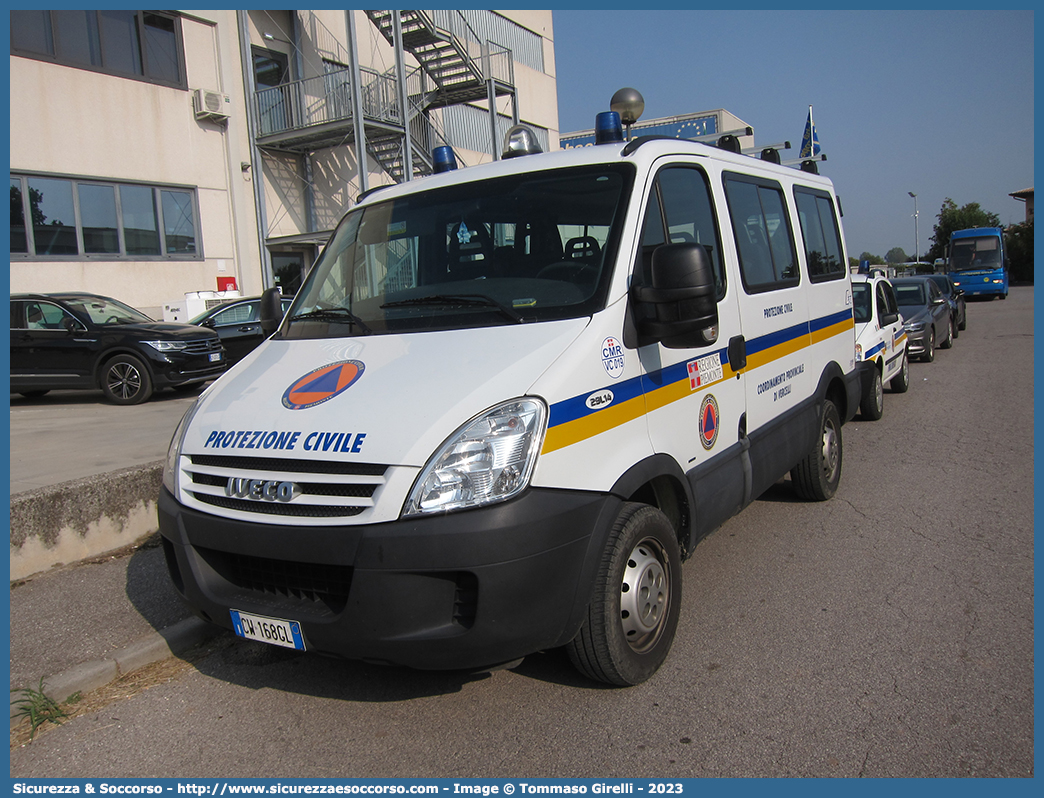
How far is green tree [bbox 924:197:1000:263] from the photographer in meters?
61.9

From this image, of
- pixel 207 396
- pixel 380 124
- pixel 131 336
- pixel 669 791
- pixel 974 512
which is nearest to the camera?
pixel 669 791

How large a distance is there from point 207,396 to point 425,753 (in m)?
1.83

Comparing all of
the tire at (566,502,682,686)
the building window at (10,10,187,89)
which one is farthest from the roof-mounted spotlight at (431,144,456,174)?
the building window at (10,10,187,89)

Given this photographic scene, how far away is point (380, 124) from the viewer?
1802 centimetres

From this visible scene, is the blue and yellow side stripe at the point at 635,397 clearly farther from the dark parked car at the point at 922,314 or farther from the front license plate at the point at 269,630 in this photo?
the dark parked car at the point at 922,314

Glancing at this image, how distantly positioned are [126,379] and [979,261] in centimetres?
3477

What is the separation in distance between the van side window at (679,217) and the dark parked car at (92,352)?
946 centimetres

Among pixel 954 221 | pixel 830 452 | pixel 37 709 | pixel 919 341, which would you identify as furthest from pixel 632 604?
pixel 954 221

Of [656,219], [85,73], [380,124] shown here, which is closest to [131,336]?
[85,73]

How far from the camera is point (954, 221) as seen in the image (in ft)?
209

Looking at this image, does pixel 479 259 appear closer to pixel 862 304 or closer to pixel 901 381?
pixel 862 304

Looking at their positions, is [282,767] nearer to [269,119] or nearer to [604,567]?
[604,567]

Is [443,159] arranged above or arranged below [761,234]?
above

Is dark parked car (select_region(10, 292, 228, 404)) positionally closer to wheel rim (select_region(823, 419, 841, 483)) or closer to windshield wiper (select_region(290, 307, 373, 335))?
windshield wiper (select_region(290, 307, 373, 335))
